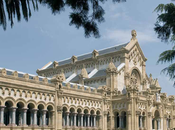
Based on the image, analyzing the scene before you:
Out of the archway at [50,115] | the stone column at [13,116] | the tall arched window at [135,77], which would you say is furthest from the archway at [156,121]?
the stone column at [13,116]

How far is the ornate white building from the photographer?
3697 centimetres

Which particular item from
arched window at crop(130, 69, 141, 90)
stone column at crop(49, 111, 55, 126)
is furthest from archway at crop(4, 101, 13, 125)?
arched window at crop(130, 69, 141, 90)

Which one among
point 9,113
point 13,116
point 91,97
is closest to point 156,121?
point 91,97

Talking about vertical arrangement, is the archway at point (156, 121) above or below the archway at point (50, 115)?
below

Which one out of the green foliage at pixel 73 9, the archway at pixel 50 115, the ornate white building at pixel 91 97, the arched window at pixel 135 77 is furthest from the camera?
the arched window at pixel 135 77

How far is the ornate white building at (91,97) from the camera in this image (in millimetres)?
36972

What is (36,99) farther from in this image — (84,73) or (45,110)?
(84,73)

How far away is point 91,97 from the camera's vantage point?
162 ft

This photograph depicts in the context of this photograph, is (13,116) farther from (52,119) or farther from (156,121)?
(156,121)

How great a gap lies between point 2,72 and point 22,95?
4.37m

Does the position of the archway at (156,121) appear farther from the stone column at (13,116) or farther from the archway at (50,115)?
the stone column at (13,116)

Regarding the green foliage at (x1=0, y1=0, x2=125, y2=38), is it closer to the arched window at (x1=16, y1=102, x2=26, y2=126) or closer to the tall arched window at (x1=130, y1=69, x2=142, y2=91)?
the arched window at (x1=16, y1=102, x2=26, y2=126)

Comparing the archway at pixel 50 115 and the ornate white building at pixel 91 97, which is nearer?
the ornate white building at pixel 91 97

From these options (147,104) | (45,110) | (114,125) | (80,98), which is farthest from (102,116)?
(45,110)
